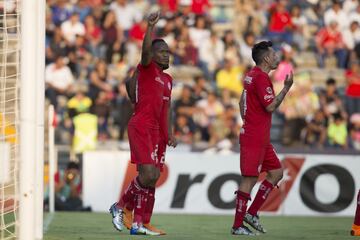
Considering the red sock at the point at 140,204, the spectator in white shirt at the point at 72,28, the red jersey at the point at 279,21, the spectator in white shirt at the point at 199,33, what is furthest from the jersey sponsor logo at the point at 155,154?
Result: the red jersey at the point at 279,21

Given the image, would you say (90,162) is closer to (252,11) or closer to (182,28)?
(182,28)

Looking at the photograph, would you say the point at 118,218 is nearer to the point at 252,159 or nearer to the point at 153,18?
the point at 252,159

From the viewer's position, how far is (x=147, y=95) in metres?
11.4

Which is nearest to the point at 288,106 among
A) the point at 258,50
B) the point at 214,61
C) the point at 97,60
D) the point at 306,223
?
the point at 214,61

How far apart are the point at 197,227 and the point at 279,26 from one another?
42.0 feet

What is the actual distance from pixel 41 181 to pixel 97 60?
14606 millimetres

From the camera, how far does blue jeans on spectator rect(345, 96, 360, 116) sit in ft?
78.6

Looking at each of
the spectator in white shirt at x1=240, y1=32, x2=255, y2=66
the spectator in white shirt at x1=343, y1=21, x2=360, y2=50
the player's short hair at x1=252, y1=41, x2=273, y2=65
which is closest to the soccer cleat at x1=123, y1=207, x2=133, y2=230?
the player's short hair at x1=252, y1=41, x2=273, y2=65

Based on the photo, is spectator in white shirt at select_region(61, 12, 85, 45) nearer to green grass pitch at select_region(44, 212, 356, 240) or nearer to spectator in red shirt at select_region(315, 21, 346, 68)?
spectator in red shirt at select_region(315, 21, 346, 68)

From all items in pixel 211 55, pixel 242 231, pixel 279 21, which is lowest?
pixel 242 231

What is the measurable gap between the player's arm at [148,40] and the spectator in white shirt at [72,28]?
1328 cm

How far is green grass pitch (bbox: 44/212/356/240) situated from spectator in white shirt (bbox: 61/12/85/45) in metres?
7.87

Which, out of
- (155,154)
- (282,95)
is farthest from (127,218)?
(282,95)

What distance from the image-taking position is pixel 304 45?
85.9 feet
